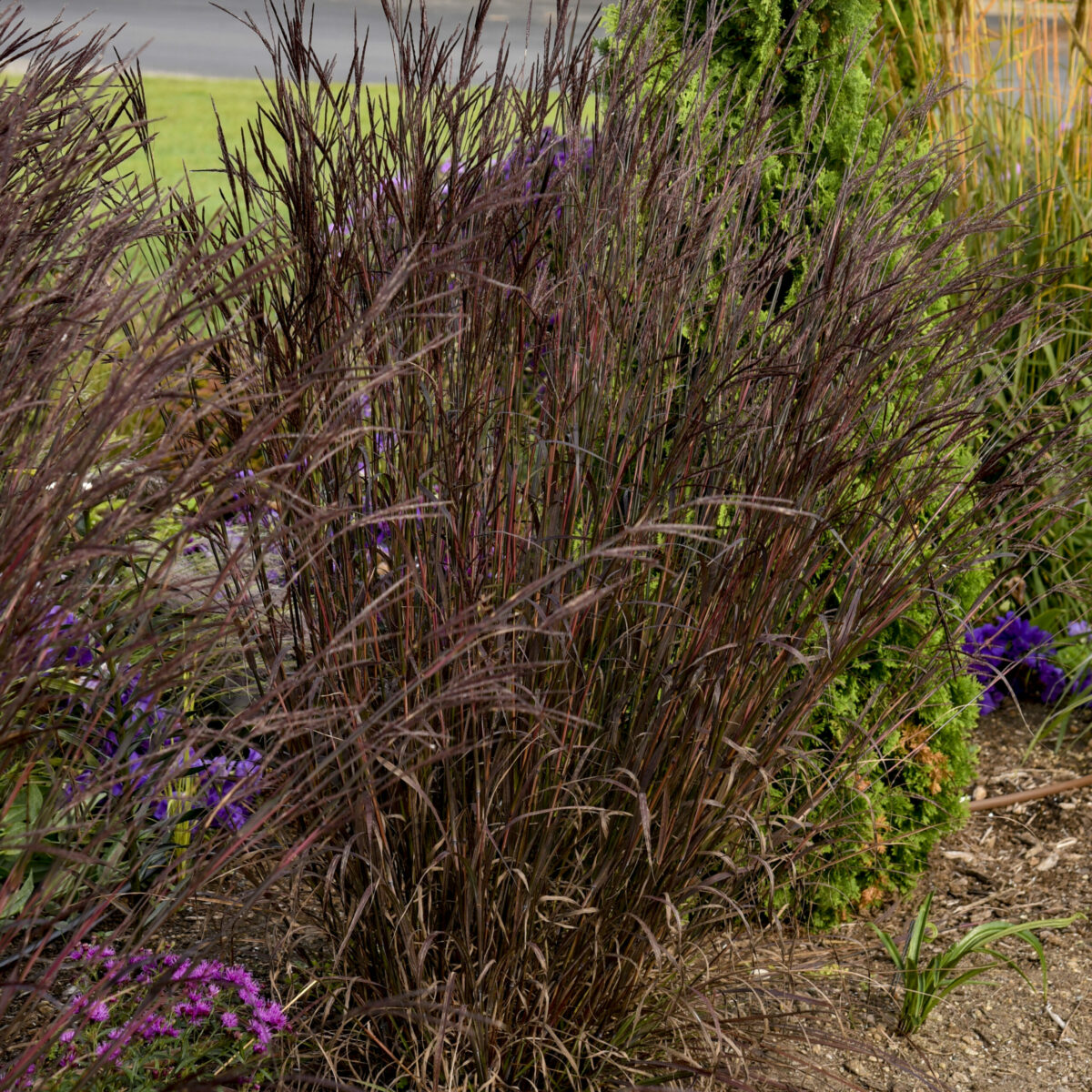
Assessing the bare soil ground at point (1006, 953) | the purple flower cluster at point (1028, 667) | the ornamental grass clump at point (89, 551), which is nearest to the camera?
the ornamental grass clump at point (89, 551)

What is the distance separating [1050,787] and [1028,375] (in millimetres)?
1575

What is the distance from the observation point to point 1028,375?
13.6ft

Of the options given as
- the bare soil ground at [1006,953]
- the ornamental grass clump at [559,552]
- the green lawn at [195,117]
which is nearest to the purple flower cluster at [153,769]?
the ornamental grass clump at [559,552]

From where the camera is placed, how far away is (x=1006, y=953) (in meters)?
2.69

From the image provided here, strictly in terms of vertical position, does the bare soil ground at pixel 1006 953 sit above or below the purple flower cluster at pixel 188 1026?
below

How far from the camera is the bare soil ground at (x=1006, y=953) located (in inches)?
89.4

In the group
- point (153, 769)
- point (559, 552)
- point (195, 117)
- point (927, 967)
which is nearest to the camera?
point (153, 769)

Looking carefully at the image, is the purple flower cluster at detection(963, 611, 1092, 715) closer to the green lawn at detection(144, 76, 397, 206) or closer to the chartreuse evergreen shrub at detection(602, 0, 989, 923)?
the chartreuse evergreen shrub at detection(602, 0, 989, 923)

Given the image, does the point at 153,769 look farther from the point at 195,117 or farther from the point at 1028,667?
the point at 195,117

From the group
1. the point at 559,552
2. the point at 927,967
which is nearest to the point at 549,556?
the point at 559,552

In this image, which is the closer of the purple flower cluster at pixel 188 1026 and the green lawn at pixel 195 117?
the purple flower cluster at pixel 188 1026

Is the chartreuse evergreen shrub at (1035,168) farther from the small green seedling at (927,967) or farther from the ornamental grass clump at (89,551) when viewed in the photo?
the ornamental grass clump at (89,551)

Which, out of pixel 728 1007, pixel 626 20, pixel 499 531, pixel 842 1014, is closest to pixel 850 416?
pixel 499 531

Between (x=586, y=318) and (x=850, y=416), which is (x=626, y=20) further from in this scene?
(x=850, y=416)
